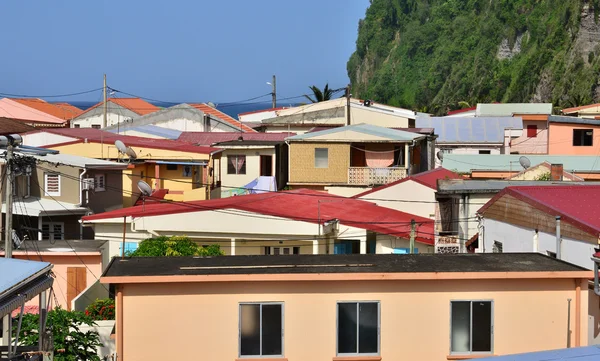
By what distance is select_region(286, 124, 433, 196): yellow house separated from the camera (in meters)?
42.9

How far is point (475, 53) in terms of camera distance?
437 ft

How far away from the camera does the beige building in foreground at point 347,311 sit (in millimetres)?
14266

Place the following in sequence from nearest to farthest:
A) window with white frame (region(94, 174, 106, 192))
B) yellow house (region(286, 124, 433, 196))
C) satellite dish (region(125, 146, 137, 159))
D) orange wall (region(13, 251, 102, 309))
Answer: orange wall (region(13, 251, 102, 309)), window with white frame (region(94, 174, 106, 192)), satellite dish (region(125, 146, 137, 159)), yellow house (region(286, 124, 433, 196))

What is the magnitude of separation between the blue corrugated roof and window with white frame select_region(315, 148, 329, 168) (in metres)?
33.3

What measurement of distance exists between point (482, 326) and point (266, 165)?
3033 cm

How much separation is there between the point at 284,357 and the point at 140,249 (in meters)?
11.1

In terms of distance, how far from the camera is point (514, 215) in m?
21.0

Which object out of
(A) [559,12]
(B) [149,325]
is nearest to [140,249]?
(B) [149,325]

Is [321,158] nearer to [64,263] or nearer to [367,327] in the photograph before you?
[64,263]

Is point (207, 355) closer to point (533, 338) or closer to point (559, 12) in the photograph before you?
point (533, 338)

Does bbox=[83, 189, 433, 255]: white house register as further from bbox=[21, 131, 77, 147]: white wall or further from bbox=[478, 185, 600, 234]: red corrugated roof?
bbox=[21, 131, 77, 147]: white wall

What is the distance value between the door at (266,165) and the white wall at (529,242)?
72.1 feet

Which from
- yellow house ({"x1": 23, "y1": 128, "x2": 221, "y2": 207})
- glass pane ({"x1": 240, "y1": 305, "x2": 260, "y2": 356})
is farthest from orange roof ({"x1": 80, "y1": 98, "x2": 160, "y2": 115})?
glass pane ({"x1": 240, "y1": 305, "x2": 260, "y2": 356})

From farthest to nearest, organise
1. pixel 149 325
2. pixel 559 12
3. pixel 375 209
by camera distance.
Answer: pixel 559 12 < pixel 375 209 < pixel 149 325
